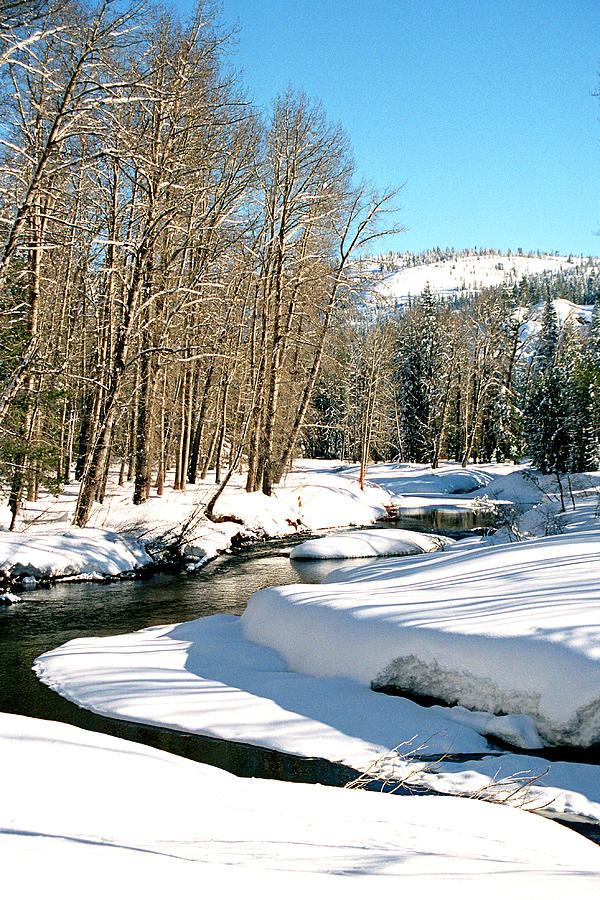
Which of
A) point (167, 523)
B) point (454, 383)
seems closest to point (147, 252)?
point (167, 523)

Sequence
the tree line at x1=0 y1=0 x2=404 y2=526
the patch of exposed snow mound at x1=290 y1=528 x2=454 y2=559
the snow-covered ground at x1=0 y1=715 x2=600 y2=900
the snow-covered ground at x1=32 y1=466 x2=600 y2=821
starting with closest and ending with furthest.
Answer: the snow-covered ground at x1=0 y1=715 x2=600 y2=900
the snow-covered ground at x1=32 y1=466 x2=600 y2=821
the tree line at x1=0 y1=0 x2=404 y2=526
the patch of exposed snow mound at x1=290 y1=528 x2=454 y2=559

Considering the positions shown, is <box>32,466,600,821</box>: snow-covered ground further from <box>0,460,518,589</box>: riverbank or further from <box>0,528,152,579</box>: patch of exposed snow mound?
<box>0,460,518,589</box>: riverbank

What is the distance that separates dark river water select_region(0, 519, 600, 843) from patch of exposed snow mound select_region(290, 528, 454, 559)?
60 centimetres

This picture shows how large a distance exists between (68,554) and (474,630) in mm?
9773

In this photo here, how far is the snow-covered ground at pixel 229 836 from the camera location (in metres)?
1.87

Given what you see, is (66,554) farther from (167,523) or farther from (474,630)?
(474,630)

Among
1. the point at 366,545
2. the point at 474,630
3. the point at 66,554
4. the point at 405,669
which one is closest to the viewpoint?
the point at 474,630

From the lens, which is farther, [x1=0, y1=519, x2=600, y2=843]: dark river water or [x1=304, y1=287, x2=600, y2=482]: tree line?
[x1=304, y1=287, x2=600, y2=482]: tree line

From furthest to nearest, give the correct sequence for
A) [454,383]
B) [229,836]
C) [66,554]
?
[454,383] → [66,554] → [229,836]

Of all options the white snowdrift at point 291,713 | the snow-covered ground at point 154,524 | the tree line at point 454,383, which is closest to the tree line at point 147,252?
the snow-covered ground at point 154,524

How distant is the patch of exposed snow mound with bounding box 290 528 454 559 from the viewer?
16766 mm

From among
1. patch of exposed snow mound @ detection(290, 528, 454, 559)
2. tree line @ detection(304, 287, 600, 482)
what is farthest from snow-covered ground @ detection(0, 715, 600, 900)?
tree line @ detection(304, 287, 600, 482)

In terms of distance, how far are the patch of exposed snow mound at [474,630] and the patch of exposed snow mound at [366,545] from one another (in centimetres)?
724

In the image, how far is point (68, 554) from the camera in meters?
13.9
